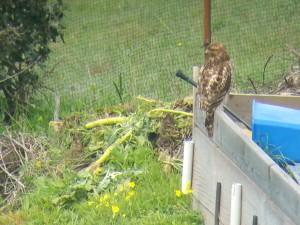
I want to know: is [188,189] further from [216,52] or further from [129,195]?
[216,52]

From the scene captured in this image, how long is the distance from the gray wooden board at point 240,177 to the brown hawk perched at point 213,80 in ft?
0.36

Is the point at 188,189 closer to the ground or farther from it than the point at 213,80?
closer to the ground

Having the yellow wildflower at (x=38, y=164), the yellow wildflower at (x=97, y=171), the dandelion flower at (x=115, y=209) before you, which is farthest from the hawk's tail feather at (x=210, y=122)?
the yellow wildflower at (x=38, y=164)

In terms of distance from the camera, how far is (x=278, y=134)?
5680 millimetres

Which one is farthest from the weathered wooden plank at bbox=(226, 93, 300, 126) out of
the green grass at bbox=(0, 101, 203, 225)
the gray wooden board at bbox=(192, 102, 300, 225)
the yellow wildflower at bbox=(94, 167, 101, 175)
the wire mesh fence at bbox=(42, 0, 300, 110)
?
the wire mesh fence at bbox=(42, 0, 300, 110)

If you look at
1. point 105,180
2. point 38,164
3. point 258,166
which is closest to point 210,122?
point 258,166

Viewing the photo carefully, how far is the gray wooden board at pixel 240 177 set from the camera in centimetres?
470

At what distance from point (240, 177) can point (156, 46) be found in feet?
28.1

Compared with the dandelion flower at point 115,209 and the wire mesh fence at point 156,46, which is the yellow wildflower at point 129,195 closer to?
the dandelion flower at point 115,209

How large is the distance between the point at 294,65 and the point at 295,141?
10.2 feet

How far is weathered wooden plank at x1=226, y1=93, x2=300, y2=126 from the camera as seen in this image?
653 centimetres

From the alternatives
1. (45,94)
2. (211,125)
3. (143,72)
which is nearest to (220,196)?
(211,125)

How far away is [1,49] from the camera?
8461mm

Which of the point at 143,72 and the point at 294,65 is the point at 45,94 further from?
the point at 294,65
